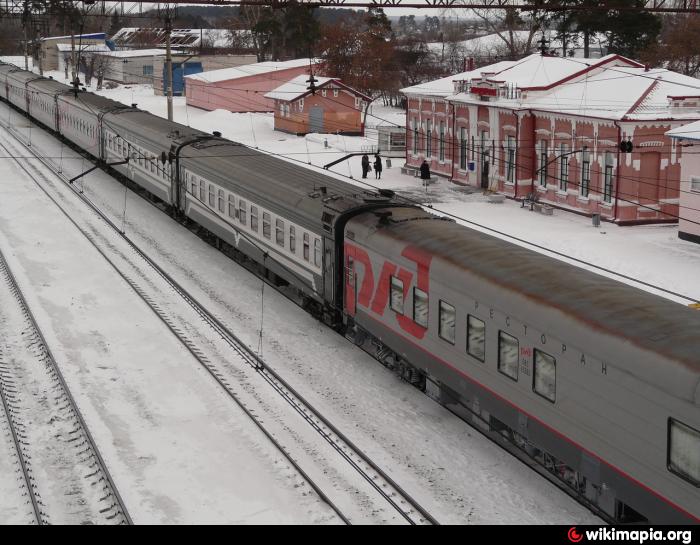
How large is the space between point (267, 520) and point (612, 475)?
4234 mm

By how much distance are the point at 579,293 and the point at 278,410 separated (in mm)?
5851

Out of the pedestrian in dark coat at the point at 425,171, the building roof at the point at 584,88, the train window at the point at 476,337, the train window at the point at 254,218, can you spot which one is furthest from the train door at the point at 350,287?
the pedestrian in dark coat at the point at 425,171

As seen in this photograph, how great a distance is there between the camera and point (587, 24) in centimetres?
6588

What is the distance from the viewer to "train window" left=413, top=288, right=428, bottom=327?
1545cm

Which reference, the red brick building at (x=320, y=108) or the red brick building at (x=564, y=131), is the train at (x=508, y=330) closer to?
the red brick building at (x=564, y=131)

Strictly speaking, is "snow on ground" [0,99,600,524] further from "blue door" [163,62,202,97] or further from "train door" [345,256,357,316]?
"blue door" [163,62,202,97]

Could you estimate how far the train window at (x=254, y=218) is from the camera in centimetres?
2325

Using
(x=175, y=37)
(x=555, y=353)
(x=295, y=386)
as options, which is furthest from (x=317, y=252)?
(x=175, y=37)

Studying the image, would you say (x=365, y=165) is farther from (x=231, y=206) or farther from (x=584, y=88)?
(x=231, y=206)

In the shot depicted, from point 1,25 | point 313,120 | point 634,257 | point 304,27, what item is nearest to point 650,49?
point 313,120

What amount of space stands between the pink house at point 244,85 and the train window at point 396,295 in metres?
57.3

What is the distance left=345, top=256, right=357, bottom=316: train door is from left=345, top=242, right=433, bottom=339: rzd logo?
53 millimetres

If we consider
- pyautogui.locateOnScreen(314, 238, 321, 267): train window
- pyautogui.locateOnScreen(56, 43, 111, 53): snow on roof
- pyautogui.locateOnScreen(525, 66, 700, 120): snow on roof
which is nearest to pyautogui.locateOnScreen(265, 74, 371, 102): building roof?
pyautogui.locateOnScreen(525, 66, 700, 120): snow on roof

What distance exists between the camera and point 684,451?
33.3 feet
